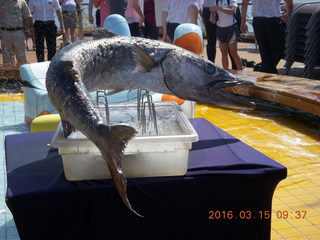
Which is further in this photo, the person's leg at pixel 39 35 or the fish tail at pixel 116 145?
the person's leg at pixel 39 35

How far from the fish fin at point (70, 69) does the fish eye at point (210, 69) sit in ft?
2.42

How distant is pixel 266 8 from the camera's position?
699cm

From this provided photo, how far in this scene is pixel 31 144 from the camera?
2801 mm

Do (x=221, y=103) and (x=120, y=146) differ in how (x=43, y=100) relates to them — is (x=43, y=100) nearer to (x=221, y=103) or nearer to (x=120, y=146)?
(x=221, y=103)

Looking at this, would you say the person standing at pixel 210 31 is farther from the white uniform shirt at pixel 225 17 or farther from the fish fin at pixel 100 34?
the fish fin at pixel 100 34

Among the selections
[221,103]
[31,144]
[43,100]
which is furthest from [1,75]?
[221,103]

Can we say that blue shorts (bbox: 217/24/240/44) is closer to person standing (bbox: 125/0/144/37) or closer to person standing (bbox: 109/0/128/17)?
person standing (bbox: 125/0/144/37)

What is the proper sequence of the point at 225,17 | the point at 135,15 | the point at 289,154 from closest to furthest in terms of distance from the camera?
1. the point at 289,154
2. the point at 225,17
3. the point at 135,15

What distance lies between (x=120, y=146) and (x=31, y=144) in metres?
1.11

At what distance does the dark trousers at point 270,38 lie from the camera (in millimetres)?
7083

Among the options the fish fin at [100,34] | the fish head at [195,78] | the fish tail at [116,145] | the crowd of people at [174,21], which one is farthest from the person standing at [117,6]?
the fish tail at [116,145]

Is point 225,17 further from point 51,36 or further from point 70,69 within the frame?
point 70,69

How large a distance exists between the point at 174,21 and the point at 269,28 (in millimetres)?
1447

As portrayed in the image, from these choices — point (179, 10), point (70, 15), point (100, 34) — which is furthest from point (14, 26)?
point (100, 34)
